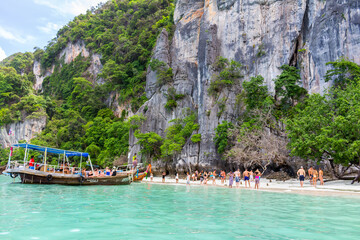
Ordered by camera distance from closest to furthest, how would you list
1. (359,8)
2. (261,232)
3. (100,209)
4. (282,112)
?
(261,232)
(100,209)
(359,8)
(282,112)

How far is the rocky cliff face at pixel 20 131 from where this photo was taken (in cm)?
5147

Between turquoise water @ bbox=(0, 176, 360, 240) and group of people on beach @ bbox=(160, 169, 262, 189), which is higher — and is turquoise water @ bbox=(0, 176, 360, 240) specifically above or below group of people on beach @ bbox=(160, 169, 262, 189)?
below

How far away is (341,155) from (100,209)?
42.3 ft

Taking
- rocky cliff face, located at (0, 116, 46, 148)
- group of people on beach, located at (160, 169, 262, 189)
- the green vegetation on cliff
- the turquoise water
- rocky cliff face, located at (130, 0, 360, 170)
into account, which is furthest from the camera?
rocky cliff face, located at (0, 116, 46, 148)

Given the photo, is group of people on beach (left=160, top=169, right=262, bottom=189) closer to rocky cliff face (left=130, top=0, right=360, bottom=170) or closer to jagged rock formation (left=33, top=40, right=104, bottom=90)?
rocky cliff face (left=130, top=0, right=360, bottom=170)

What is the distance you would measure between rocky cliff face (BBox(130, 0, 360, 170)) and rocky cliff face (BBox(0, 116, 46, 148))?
25.0 m

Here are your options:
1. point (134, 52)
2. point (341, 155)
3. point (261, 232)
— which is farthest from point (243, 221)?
point (134, 52)

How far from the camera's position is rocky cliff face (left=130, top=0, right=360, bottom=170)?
2362cm

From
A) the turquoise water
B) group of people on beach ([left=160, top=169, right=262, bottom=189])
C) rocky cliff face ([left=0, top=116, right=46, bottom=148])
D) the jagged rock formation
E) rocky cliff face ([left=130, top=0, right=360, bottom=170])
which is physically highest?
the jagged rock formation

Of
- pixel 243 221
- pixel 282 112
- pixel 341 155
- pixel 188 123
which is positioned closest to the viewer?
pixel 243 221

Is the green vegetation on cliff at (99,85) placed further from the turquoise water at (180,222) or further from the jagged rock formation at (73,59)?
the turquoise water at (180,222)

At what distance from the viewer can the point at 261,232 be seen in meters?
6.05

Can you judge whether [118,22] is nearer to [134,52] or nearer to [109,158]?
[134,52]

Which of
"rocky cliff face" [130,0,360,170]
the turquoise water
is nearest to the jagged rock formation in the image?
"rocky cliff face" [130,0,360,170]
